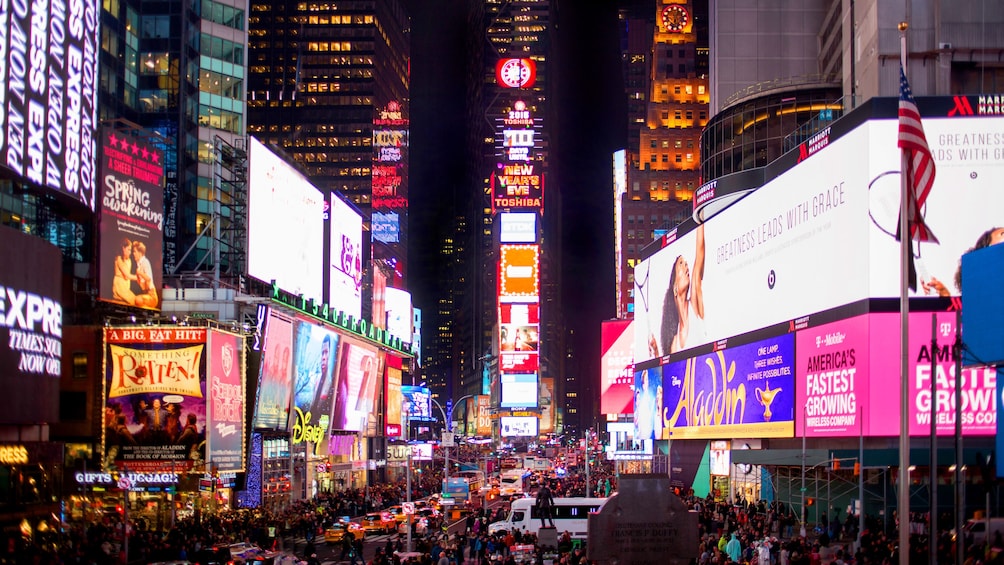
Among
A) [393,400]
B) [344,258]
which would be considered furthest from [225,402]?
[393,400]

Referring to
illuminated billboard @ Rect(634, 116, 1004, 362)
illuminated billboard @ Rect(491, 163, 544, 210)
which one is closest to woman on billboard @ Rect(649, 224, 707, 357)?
illuminated billboard @ Rect(634, 116, 1004, 362)

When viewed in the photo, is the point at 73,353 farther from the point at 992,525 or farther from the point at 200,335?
the point at 992,525

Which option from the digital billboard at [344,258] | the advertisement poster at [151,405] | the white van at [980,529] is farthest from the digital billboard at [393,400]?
the white van at [980,529]

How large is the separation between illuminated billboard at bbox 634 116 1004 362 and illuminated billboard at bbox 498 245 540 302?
92579 millimetres

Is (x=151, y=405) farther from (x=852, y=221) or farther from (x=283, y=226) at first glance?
(x=852, y=221)

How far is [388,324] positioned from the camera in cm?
11594

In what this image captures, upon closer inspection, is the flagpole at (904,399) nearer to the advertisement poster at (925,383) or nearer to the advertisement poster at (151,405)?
the advertisement poster at (925,383)

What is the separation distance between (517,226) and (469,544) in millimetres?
115671

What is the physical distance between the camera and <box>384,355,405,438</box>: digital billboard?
337 feet

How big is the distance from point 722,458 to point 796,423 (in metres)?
15.6

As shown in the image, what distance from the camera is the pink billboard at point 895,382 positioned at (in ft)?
150

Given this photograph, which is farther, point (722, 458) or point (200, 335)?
point (722, 458)

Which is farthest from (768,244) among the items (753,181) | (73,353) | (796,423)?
(73,353)

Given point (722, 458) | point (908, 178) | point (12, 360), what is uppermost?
point (908, 178)
